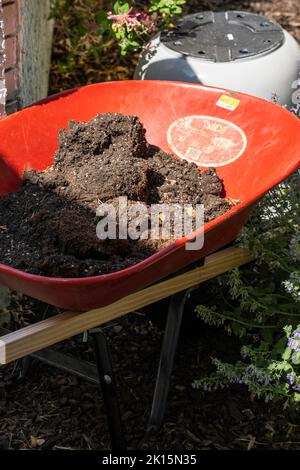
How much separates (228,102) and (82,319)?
38.2 inches

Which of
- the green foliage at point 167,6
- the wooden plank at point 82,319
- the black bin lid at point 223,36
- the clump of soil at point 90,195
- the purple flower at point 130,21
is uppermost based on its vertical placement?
the green foliage at point 167,6

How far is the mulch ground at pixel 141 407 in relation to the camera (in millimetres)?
2611

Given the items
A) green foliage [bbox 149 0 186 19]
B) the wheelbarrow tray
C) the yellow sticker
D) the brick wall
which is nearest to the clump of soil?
the wheelbarrow tray

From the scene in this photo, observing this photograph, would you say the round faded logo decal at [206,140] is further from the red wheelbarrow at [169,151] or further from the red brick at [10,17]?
the red brick at [10,17]

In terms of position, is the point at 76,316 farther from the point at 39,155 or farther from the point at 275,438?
the point at 275,438

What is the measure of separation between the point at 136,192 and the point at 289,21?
12.1ft

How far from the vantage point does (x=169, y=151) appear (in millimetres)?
2678

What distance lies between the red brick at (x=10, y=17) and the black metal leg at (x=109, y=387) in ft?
3.71

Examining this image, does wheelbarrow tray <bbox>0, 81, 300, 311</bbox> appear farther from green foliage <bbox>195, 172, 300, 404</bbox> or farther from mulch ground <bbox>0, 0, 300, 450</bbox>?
mulch ground <bbox>0, 0, 300, 450</bbox>

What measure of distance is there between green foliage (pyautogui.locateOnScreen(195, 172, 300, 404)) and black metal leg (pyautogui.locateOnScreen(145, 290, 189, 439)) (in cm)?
12

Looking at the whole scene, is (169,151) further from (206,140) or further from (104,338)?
(104,338)

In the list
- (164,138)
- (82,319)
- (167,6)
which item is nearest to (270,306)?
(164,138)

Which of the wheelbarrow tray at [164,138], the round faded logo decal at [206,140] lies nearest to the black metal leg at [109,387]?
the wheelbarrow tray at [164,138]

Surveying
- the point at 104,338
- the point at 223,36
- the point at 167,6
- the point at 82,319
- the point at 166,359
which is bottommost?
the point at 166,359
